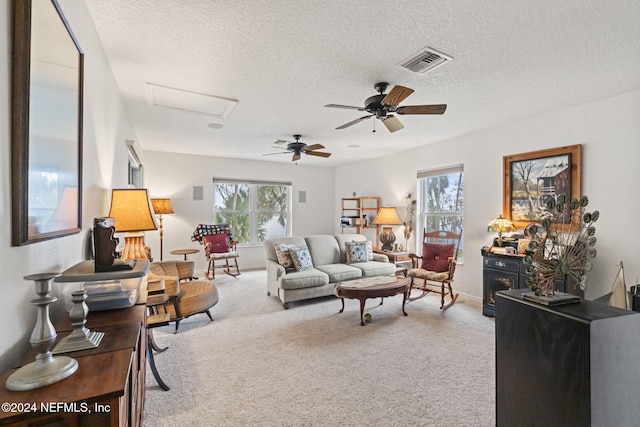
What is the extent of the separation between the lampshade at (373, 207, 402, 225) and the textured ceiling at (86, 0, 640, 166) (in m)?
2.29

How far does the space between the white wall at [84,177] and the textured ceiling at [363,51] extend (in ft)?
0.85

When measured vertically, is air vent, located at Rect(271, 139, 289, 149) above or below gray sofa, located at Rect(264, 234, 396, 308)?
above

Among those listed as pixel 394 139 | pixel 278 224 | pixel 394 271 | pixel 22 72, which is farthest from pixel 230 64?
pixel 278 224

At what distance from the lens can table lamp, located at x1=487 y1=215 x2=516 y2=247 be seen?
151 inches

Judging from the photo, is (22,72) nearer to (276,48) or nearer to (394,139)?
(276,48)

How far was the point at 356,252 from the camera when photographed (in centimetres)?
501

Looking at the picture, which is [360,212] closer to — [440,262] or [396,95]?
[440,262]

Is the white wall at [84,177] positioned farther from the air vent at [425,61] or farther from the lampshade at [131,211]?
the air vent at [425,61]

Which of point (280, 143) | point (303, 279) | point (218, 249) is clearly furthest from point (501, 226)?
point (218, 249)

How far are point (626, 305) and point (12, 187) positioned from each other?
4041mm

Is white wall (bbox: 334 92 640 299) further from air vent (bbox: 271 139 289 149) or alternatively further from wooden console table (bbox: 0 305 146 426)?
wooden console table (bbox: 0 305 146 426)

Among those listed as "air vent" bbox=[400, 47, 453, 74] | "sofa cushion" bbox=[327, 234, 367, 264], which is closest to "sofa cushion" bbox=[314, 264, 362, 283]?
"sofa cushion" bbox=[327, 234, 367, 264]

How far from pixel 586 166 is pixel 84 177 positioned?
465 centimetres

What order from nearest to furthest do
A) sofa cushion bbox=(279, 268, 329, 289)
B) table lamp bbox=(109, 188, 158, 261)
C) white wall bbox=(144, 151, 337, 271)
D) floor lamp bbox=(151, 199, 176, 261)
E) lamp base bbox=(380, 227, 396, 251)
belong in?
table lamp bbox=(109, 188, 158, 261) < sofa cushion bbox=(279, 268, 329, 289) < floor lamp bbox=(151, 199, 176, 261) < lamp base bbox=(380, 227, 396, 251) < white wall bbox=(144, 151, 337, 271)
